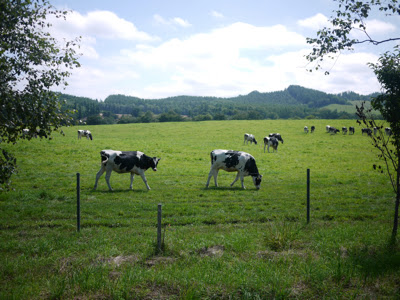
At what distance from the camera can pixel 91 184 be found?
56.2 ft

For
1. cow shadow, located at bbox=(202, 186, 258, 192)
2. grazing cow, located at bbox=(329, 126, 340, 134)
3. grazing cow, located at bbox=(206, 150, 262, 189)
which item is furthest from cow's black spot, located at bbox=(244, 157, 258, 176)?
grazing cow, located at bbox=(329, 126, 340, 134)

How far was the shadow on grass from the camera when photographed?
6.66 meters

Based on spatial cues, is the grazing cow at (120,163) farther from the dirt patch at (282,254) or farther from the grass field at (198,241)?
the dirt patch at (282,254)

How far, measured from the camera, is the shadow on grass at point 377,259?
21.8 feet

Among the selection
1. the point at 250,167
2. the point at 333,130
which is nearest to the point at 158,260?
the point at 250,167

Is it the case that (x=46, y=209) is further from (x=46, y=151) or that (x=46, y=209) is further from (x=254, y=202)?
(x=46, y=151)

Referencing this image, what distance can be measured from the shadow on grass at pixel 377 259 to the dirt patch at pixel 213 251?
2935mm

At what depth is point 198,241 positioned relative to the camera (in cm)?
828

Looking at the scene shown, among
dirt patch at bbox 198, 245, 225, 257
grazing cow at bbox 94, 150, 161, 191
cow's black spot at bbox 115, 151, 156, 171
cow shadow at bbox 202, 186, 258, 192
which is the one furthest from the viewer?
cow shadow at bbox 202, 186, 258, 192

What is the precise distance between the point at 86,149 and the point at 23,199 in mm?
17821

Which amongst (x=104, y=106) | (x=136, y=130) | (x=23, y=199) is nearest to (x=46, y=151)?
(x=23, y=199)

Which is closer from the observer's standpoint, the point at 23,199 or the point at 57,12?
the point at 57,12

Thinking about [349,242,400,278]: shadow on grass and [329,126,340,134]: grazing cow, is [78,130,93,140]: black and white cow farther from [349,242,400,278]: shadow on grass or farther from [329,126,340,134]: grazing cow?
[349,242,400,278]: shadow on grass

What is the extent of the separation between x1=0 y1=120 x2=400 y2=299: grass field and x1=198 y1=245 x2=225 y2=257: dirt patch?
2 centimetres
